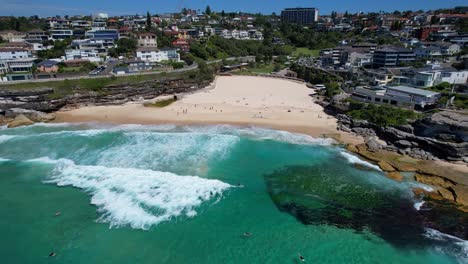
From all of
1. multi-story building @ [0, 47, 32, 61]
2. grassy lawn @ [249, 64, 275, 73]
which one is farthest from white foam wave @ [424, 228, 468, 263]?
multi-story building @ [0, 47, 32, 61]

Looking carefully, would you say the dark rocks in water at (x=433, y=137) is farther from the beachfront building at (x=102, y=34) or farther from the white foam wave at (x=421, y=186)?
the beachfront building at (x=102, y=34)

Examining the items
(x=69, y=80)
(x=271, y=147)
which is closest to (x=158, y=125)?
(x=271, y=147)

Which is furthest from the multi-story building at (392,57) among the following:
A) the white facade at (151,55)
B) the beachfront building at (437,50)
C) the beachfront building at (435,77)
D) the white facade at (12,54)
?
the white facade at (12,54)

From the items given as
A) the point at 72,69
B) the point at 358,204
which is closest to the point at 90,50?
the point at 72,69

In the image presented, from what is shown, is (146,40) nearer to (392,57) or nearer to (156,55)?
(156,55)

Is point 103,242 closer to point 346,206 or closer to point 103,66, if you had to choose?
point 346,206

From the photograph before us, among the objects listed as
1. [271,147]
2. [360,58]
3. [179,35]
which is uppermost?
[179,35]
